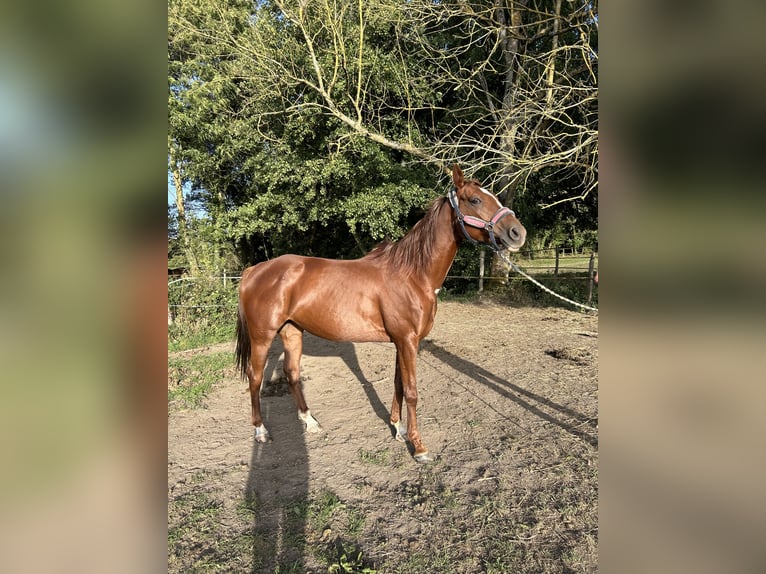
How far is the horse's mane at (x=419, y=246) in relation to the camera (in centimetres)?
289

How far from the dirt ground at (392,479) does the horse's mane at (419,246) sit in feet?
4.92

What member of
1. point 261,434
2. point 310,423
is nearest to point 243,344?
point 261,434

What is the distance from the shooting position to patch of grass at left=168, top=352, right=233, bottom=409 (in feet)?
13.6

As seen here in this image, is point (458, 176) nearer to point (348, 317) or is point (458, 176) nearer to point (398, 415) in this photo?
point (348, 317)

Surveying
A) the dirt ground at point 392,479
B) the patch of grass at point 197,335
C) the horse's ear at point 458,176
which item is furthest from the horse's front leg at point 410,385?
the patch of grass at point 197,335

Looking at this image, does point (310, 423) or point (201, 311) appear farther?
point (201, 311)

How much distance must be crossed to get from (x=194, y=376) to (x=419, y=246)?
362cm

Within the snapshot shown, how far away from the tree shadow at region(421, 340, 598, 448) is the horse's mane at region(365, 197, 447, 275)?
188cm

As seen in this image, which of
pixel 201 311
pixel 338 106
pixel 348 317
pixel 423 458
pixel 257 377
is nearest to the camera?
pixel 423 458

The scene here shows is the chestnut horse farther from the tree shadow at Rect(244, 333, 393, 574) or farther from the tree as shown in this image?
the tree

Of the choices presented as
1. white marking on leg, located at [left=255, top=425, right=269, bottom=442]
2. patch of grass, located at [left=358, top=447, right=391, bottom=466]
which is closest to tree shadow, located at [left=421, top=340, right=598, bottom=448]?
patch of grass, located at [left=358, top=447, right=391, bottom=466]

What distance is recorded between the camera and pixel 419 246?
2.95m
